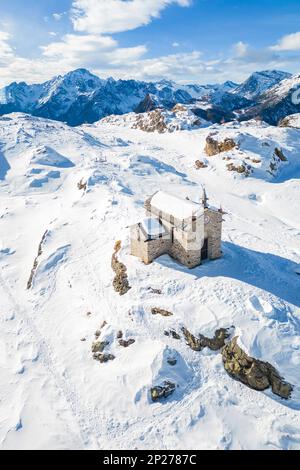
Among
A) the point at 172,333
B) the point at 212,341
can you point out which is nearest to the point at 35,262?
the point at 172,333

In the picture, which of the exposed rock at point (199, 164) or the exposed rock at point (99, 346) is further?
the exposed rock at point (199, 164)

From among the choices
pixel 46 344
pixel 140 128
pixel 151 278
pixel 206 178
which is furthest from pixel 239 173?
pixel 140 128

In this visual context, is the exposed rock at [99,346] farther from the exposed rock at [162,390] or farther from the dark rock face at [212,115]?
the dark rock face at [212,115]

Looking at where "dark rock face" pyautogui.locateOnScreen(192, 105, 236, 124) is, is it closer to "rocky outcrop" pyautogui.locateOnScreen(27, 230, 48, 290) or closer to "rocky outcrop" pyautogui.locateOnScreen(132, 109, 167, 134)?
"rocky outcrop" pyautogui.locateOnScreen(132, 109, 167, 134)

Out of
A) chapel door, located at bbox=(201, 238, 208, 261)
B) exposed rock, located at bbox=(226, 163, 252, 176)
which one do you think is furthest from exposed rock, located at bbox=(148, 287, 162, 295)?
exposed rock, located at bbox=(226, 163, 252, 176)

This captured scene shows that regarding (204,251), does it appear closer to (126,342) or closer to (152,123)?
(126,342)

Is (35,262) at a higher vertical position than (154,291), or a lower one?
Result: lower

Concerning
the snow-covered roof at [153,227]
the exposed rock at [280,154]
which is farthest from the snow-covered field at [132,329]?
the exposed rock at [280,154]
